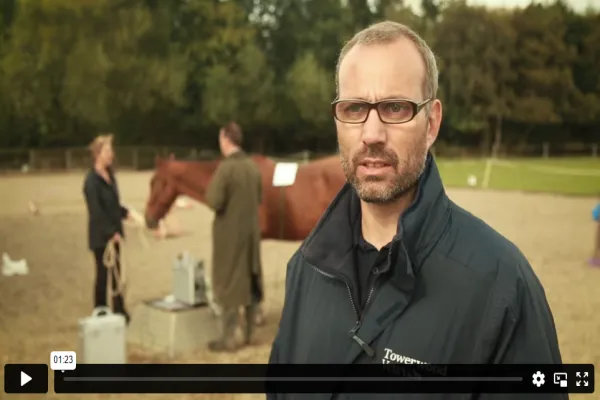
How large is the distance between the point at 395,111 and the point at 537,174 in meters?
1.10

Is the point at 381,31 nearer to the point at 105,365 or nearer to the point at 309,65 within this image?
the point at 309,65

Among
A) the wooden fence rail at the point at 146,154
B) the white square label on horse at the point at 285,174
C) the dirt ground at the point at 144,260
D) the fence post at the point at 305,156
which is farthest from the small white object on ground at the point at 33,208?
the fence post at the point at 305,156

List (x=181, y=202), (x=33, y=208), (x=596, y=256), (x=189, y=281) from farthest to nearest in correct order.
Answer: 1. (x=181, y=202)
2. (x=189, y=281)
3. (x=33, y=208)
4. (x=596, y=256)

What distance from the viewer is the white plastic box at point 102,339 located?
1672 mm

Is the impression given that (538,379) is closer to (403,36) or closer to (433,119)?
(433,119)

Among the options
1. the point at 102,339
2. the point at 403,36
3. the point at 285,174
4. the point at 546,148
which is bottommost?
the point at 102,339

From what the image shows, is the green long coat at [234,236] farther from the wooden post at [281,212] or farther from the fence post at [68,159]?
the fence post at [68,159]

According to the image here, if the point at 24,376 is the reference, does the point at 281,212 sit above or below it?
above

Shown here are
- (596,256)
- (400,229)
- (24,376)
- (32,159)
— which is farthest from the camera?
(32,159)

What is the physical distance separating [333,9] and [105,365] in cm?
114

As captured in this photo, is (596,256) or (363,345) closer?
(363,345)

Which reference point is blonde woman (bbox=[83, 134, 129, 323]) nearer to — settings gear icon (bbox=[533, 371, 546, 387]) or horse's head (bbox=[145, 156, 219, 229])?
horse's head (bbox=[145, 156, 219, 229])

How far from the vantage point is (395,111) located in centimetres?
72

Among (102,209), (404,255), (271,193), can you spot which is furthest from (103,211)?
(404,255)
